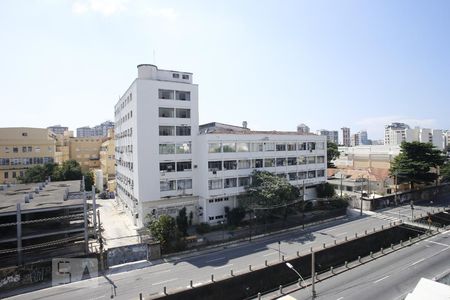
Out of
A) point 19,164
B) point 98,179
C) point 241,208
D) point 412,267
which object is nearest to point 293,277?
point 412,267

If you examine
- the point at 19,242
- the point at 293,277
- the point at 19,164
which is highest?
the point at 19,164

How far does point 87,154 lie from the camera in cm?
10419

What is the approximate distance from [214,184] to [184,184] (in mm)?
4681

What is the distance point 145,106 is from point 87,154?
70.1 meters

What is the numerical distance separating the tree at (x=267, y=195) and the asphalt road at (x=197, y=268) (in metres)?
4.35

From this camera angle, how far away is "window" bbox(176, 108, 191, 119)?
46772mm

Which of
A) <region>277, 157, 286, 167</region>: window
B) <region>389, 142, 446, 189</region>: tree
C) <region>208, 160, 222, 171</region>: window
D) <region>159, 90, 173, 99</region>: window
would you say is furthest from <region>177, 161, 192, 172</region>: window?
<region>389, 142, 446, 189</region>: tree

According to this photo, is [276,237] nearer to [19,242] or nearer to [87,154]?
[19,242]

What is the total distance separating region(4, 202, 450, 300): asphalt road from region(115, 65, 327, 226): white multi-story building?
33.7 feet

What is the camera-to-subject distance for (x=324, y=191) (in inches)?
2335

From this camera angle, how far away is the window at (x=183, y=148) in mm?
46594

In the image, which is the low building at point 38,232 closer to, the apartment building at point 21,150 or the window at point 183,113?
the window at point 183,113

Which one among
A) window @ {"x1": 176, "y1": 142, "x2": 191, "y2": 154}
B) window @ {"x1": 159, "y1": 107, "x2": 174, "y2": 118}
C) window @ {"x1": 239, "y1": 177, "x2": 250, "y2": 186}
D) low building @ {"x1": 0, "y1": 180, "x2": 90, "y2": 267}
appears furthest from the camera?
window @ {"x1": 239, "y1": 177, "x2": 250, "y2": 186}

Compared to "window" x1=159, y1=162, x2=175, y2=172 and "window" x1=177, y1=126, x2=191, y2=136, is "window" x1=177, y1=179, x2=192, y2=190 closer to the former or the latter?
"window" x1=159, y1=162, x2=175, y2=172
